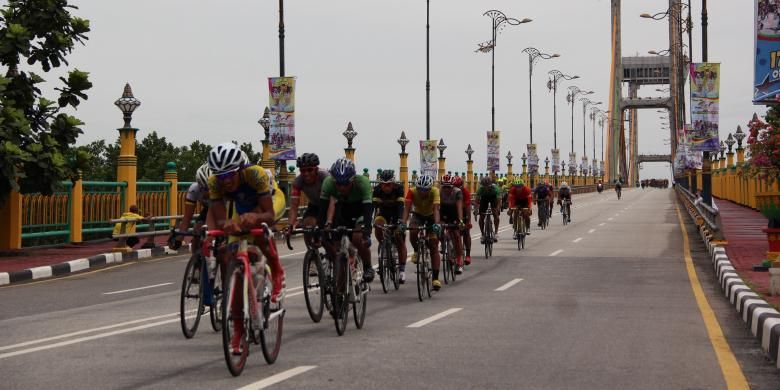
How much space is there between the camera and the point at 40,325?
1141 cm

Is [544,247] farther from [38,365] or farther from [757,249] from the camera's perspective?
[38,365]

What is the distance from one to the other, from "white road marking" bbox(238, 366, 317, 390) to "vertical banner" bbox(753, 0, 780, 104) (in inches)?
345

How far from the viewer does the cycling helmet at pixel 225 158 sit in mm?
8086

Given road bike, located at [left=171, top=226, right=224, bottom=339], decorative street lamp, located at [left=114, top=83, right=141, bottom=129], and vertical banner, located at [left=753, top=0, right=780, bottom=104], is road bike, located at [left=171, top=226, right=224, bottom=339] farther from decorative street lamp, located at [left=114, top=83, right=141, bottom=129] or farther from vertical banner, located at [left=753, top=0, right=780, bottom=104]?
decorative street lamp, located at [left=114, top=83, right=141, bottom=129]

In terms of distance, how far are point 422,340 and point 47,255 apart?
14886mm

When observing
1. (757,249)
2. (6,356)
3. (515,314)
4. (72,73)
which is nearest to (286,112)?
(72,73)

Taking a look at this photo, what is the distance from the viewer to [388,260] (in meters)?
14.7

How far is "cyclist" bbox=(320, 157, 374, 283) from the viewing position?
444 inches

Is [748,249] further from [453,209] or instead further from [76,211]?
[76,211]

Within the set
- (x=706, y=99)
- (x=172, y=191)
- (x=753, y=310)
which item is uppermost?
(x=706, y=99)

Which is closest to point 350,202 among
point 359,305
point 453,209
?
point 359,305

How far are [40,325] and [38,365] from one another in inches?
120

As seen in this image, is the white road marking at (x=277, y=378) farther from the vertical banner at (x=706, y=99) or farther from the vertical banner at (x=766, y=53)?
the vertical banner at (x=706, y=99)

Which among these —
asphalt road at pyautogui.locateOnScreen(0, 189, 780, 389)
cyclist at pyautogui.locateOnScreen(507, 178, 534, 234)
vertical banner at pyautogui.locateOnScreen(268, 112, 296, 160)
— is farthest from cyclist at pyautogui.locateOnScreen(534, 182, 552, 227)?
asphalt road at pyautogui.locateOnScreen(0, 189, 780, 389)
